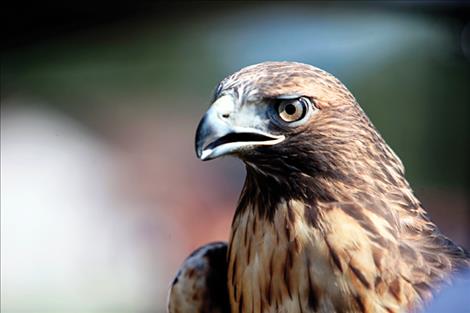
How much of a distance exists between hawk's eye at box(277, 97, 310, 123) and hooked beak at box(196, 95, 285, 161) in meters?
0.04

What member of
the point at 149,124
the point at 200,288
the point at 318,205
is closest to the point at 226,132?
the point at 318,205

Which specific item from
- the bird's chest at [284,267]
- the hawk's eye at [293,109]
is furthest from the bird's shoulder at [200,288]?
the hawk's eye at [293,109]

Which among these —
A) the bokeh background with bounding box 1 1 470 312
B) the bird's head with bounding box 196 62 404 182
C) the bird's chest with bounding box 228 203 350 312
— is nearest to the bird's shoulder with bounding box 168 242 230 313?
the bird's chest with bounding box 228 203 350 312

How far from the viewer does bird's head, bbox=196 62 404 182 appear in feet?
4.99

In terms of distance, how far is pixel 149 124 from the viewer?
6184 mm

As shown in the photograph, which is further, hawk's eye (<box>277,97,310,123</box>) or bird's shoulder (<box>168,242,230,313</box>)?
bird's shoulder (<box>168,242,230,313</box>)

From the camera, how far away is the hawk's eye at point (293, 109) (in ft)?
5.07

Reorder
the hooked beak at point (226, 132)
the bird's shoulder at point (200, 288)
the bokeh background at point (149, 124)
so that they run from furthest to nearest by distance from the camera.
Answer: the bokeh background at point (149, 124) < the bird's shoulder at point (200, 288) < the hooked beak at point (226, 132)

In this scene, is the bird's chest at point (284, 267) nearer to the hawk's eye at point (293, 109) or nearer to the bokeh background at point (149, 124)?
the hawk's eye at point (293, 109)

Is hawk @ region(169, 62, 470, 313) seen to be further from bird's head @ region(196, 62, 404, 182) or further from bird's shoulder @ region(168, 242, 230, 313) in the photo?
bird's shoulder @ region(168, 242, 230, 313)

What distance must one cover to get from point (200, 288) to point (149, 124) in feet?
14.4

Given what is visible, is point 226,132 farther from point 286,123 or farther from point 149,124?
point 149,124

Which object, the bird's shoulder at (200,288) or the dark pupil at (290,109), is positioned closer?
the dark pupil at (290,109)

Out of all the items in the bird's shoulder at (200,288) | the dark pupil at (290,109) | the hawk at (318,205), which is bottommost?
the bird's shoulder at (200,288)
